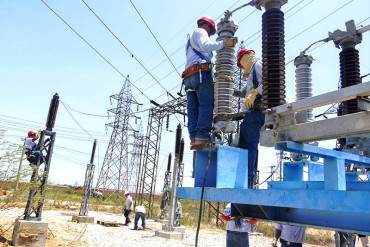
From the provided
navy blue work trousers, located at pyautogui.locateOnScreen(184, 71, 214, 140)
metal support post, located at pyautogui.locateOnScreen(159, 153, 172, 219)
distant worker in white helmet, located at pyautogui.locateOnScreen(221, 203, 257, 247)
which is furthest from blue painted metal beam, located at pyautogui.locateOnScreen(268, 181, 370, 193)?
metal support post, located at pyautogui.locateOnScreen(159, 153, 172, 219)

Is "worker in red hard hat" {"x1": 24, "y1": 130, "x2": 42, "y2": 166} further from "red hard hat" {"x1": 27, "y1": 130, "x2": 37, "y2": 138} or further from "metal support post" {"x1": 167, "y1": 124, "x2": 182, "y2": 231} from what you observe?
"metal support post" {"x1": 167, "y1": 124, "x2": 182, "y2": 231}

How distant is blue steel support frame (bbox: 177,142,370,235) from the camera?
2.09m

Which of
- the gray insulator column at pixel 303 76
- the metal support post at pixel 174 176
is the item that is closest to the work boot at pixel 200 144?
the gray insulator column at pixel 303 76

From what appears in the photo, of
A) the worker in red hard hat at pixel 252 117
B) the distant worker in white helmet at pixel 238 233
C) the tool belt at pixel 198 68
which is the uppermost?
the tool belt at pixel 198 68

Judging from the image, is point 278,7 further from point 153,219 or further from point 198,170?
point 153,219

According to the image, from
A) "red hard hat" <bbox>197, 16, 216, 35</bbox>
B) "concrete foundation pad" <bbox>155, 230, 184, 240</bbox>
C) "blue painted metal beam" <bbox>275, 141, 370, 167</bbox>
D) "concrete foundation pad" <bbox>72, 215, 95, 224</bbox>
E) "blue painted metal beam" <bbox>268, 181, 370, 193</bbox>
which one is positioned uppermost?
"red hard hat" <bbox>197, 16, 216, 35</bbox>

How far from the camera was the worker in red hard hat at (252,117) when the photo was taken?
12.2 feet

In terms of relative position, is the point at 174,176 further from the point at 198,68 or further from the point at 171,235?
the point at 198,68

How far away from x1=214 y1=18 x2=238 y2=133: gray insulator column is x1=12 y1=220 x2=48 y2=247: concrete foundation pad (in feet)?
22.7

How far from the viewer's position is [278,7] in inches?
124

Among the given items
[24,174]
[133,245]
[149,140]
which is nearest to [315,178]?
[24,174]

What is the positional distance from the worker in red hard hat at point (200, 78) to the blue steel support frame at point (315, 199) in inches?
26.1

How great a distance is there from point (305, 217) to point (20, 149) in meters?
6.94

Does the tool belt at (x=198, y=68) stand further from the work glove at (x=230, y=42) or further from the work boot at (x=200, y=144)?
the work boot at (x=200, y=144)
